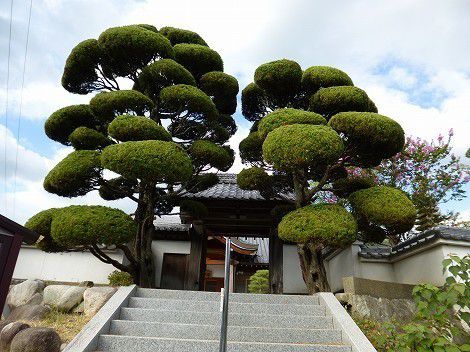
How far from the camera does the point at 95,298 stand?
220 inches

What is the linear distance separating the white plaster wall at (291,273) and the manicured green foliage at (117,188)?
5135mm

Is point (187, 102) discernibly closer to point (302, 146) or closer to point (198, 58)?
point (198, 58)

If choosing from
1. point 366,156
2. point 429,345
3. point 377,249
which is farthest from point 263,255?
point 429,345

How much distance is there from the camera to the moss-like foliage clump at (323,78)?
723 cm

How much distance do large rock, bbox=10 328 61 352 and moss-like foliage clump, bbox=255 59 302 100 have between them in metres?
6.01

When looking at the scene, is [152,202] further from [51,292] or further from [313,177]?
[313,177]

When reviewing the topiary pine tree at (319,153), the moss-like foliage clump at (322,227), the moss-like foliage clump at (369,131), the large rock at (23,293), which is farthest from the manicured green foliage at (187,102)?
the large rock at (23,293)

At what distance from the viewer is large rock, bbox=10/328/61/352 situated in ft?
13.3

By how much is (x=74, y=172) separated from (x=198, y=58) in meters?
4.05

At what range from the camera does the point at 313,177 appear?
7434 mm

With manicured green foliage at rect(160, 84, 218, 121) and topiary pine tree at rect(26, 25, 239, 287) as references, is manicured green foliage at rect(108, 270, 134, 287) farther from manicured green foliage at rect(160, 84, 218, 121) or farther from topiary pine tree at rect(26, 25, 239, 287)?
manicured green foliage at rect(160, 84, 218, 121)

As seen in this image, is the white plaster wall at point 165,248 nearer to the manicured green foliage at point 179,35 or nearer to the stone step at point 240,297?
the stone step at point 240,297

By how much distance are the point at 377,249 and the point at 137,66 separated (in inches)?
281

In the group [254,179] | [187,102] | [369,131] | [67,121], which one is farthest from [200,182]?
[369,131]
